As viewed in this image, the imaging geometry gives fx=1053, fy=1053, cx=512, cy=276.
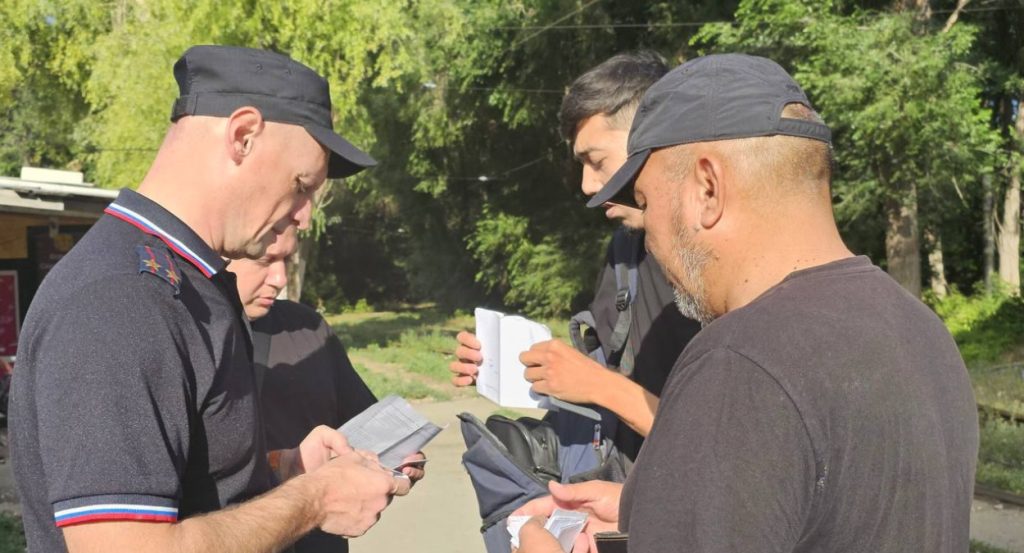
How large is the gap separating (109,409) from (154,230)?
47cm

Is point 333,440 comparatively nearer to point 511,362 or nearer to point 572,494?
point 511,362

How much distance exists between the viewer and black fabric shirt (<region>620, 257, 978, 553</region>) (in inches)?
61.4

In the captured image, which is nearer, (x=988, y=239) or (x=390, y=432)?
(x=390, y=432)

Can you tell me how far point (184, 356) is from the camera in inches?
80.1

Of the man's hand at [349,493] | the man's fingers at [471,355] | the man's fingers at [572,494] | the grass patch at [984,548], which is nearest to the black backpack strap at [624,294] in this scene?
the man's fingers at [471,355]

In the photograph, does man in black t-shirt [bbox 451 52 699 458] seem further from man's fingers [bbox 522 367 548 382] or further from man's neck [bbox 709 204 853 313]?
man's neck [bbox 709 204 853 313]

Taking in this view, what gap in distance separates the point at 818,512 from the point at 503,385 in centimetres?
191

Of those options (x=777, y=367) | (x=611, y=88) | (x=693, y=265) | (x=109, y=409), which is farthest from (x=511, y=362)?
(x=777, y=367)

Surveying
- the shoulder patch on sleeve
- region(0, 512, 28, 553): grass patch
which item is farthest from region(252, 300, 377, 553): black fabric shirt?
region(0, 512, 28, 553): grass patch

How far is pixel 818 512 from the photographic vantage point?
5.23 feet

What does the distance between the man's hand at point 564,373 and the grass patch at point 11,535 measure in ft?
16.8

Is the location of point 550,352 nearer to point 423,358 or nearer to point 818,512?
point 818,512

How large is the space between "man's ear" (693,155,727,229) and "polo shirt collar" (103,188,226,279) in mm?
1074

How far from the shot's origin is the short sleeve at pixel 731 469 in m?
1.55
